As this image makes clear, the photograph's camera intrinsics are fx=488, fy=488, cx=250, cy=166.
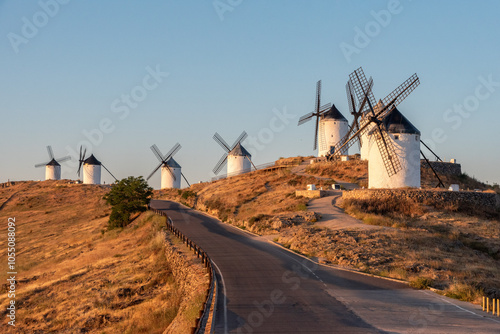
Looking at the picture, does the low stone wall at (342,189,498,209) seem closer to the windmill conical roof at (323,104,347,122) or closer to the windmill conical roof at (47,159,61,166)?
the windmill conical roof at (323,104,347,122)

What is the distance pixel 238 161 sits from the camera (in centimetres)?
8494

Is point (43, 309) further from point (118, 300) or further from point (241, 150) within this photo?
point (241, 150)

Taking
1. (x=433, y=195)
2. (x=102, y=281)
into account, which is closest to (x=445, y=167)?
(x=433, y=195)

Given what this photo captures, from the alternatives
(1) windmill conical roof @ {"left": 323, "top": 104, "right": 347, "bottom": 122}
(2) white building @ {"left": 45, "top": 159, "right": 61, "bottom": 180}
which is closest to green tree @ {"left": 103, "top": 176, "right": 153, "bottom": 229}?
(1) windmill conical roof @ {"left": 323, "top": 104, "right": 347, "bottom": 122}

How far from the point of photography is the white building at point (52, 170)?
125 metres

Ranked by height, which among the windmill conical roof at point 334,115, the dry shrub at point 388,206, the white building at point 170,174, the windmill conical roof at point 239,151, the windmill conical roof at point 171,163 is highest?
the windmill conical roof at point 334,115

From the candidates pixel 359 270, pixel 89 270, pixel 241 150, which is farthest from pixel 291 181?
pixel 359 270

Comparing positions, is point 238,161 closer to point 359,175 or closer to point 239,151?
point 239,151

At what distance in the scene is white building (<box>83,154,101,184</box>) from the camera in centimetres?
10650

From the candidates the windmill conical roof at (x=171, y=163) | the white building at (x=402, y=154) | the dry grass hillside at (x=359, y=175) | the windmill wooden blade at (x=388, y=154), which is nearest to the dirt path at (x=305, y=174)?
the dry grass hillside at (x=359, y=175)

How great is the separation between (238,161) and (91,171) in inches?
1540

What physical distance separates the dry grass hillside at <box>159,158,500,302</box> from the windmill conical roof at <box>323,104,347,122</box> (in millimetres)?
23211

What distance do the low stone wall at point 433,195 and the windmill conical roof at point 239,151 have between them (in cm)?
4426

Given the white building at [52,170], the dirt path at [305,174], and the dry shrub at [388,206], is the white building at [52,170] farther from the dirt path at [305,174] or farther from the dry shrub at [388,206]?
the dry shrub at [388,206]
